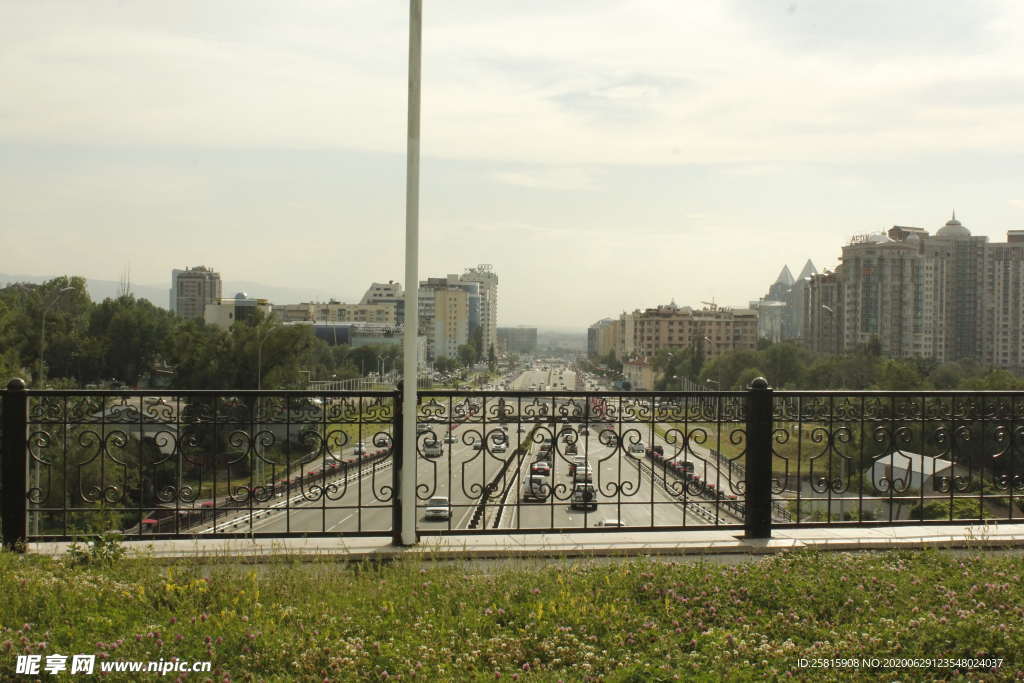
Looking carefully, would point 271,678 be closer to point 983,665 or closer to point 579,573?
point 579,573

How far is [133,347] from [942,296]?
58584 mm

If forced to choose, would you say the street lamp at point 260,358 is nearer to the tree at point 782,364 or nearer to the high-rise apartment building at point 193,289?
the tree at point 782,364

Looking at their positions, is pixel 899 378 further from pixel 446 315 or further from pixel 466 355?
pixel 446 315

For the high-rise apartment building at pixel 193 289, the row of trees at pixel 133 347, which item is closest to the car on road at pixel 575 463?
the row of trees at pixel 133 347

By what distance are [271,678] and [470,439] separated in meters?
2.96

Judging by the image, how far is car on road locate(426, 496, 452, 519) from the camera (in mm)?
5949

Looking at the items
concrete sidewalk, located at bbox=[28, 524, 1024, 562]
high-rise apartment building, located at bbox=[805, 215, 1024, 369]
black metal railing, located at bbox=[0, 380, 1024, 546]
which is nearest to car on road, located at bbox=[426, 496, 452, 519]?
black metal railing, located at bbox=[0, 380, 1024, 546]

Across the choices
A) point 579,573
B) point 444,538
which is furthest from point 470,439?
point 579,573

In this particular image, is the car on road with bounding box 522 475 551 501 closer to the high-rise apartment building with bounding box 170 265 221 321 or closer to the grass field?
the grass field

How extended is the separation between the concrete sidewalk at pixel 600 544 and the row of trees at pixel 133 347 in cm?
2902

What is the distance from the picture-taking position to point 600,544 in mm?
5816

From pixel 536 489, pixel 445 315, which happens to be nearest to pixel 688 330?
pixel 445 315

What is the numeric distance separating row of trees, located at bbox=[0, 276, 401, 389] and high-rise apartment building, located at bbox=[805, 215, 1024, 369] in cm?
4068

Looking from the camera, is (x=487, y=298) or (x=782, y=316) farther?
(x=487, y=298)
